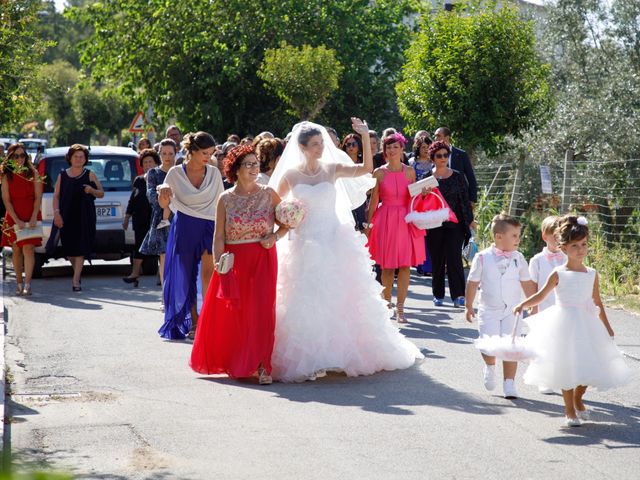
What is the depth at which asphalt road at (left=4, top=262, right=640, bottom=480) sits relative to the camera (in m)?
5.98

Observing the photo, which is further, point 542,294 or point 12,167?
point 12,167

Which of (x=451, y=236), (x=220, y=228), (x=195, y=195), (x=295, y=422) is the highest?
(x=195, y=195)

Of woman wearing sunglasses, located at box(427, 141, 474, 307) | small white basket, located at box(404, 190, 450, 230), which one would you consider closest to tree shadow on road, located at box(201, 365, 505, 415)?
small white basket, located at box(404, 190, 450, 230)

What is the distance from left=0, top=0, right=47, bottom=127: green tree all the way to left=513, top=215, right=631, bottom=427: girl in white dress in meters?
4.94

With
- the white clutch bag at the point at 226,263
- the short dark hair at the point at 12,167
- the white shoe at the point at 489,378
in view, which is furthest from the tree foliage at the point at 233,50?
the white shoe at the point at 489,378

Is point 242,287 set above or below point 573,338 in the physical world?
above

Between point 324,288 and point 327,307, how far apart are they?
0.50 feet

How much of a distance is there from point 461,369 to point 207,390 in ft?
6.96

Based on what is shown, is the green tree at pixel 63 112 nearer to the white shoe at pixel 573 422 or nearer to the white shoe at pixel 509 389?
the white shoe at pixel 509 389

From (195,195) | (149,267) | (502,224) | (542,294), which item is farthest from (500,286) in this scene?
(149,267)

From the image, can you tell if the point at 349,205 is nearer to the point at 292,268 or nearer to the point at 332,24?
the point at 292,268

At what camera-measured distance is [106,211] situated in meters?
16.8

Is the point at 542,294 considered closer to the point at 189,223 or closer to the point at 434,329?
the point at 434,329

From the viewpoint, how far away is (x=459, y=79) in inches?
712
